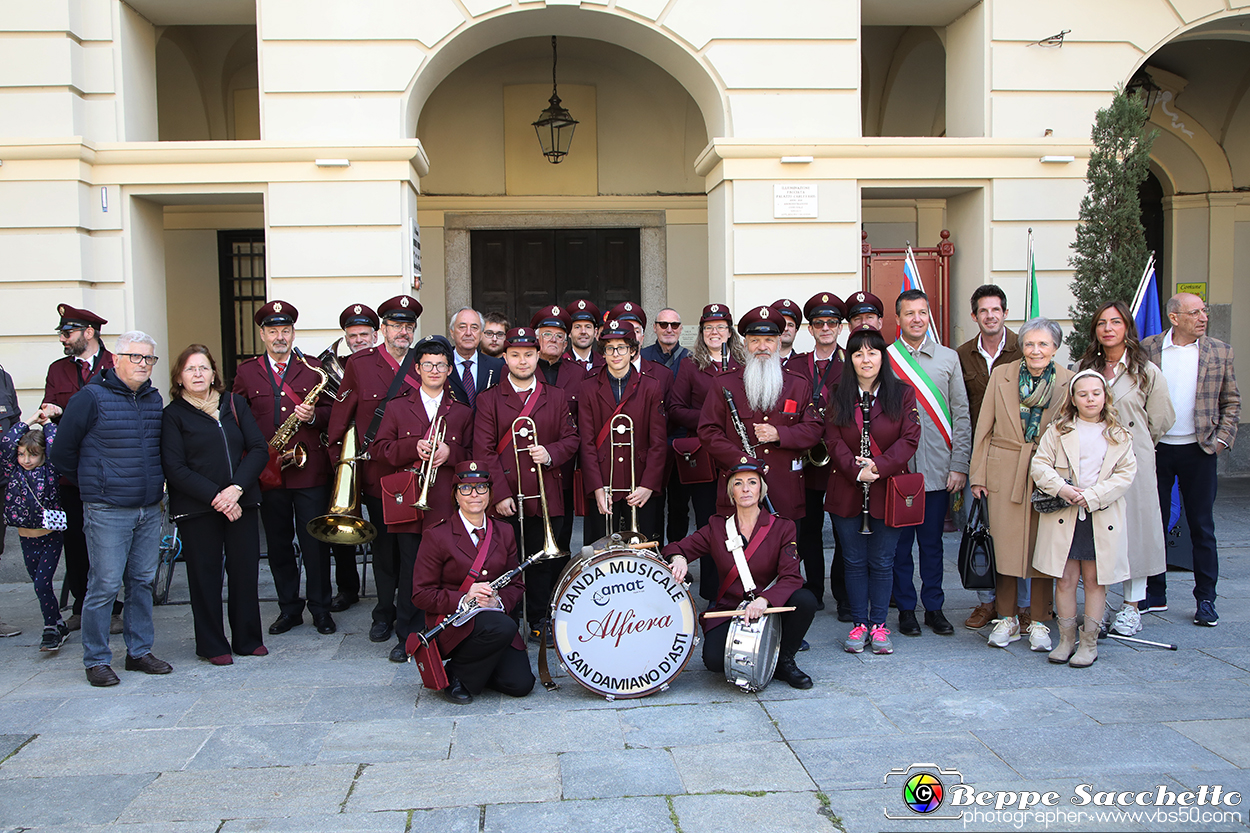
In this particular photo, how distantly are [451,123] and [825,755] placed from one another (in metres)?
9.67

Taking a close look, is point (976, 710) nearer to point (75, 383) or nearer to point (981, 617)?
point (981, 617)

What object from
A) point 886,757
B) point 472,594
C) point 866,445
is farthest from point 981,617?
point 472,594

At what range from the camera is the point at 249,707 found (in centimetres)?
508

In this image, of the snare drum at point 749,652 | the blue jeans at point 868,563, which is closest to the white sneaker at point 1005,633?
the blue jeans at point 868,563

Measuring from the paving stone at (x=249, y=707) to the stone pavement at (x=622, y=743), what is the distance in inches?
0.6

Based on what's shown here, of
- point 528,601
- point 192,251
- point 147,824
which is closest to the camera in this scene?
point 147,824

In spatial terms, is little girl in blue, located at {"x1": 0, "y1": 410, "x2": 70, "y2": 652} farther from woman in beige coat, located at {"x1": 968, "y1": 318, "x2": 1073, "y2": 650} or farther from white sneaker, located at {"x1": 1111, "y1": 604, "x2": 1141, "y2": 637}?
white sneaker, located at {"x1": 1111, "y1": 604, "x2": 1141, "y2": 637}

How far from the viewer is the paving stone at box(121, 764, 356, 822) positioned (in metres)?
3.87

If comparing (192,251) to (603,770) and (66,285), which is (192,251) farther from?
(603,770)

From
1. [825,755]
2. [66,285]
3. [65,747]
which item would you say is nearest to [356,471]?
[65,747]

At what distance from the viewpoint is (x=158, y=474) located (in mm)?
5699

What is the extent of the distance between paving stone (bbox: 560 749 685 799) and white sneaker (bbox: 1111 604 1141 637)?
340 centimetres

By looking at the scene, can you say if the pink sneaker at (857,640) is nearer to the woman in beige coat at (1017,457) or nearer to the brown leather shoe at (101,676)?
the woman in beige coat at (1017,457)

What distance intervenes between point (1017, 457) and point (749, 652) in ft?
7.16
